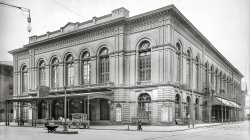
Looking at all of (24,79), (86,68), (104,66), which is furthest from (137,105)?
(24,79)

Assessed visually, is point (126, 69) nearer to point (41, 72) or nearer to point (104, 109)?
point (104, 109)

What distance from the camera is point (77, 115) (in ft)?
97.5

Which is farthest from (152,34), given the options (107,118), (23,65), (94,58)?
(23,65)

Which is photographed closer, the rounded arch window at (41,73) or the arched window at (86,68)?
the arched window at (86,68)

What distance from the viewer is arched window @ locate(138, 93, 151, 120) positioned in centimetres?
3375

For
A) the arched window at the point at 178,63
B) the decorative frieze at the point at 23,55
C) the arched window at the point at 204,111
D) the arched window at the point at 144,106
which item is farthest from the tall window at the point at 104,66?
the decorative frieze at the point at 23,55

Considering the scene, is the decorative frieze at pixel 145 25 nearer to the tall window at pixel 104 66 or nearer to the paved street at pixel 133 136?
the tall window at pixel 104 66

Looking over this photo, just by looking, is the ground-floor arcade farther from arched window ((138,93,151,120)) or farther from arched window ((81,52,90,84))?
arched window ((81,52,90,84))

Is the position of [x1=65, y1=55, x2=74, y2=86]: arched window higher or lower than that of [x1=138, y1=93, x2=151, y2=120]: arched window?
higher

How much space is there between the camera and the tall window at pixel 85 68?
39875 mm

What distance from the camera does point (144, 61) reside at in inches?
1377

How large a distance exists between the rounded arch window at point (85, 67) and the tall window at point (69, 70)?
2129 millimetres

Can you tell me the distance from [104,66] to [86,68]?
12.0 feet

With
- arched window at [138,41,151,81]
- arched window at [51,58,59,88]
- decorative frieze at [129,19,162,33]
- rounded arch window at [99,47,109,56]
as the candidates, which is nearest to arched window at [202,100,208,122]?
arched window at [138,41,151,81]
